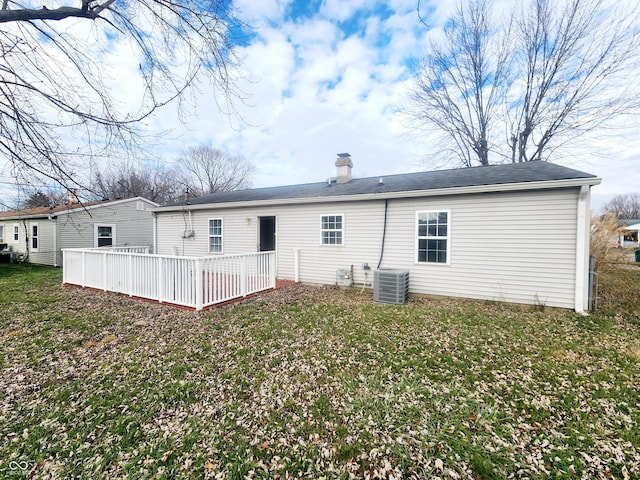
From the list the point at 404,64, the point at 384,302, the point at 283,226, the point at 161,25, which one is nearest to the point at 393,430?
the point at 384,302

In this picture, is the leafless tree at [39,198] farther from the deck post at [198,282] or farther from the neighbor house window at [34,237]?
the neighbor house window at [34,237]

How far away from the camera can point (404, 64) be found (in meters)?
8.34

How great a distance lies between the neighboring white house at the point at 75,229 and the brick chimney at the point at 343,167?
35.8 ft

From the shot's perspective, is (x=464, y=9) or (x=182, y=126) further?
(x=464, y=9)

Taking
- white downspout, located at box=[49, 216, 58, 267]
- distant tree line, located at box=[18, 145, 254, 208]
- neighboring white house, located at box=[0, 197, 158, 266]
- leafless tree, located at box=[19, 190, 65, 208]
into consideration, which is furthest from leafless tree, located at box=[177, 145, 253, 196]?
leafless tree, located at box=[19, 190, 65, 208]

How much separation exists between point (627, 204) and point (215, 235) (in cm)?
7252

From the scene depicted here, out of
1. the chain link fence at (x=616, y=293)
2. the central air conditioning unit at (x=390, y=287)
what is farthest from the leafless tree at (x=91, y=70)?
the chain link fence at (x=616, y=293)

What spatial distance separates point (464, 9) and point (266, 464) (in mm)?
19525

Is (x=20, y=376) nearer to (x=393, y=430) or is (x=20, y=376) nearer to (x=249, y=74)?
(x=393, y=430)

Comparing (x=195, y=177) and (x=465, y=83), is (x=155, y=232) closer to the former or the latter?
(x=195, y=177)

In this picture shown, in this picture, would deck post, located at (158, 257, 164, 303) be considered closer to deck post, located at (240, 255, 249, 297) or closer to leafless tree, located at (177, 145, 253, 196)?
deck post, located at (240, 255, 249, 297)

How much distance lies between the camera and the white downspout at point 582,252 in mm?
5617

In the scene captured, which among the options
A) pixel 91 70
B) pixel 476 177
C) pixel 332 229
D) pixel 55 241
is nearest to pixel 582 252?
pixel 476 177

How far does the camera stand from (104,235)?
568 inches
